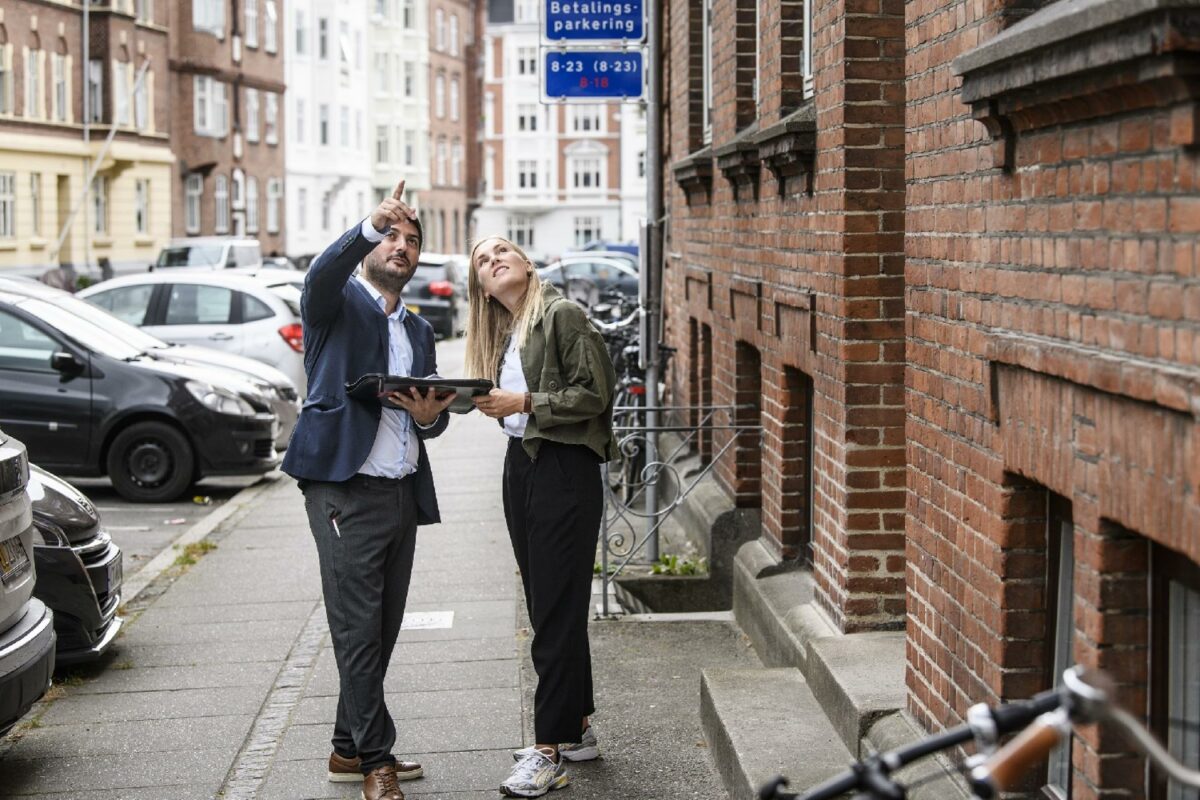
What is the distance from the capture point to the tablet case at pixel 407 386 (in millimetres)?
5898

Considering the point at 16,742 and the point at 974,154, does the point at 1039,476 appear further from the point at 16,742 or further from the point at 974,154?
the point at 16,742

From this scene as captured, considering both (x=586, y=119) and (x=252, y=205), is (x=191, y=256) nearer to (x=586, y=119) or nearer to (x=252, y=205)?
(x=252, y=205)

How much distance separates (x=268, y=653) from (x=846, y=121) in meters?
3.94

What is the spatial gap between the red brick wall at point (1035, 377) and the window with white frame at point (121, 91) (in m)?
45.7

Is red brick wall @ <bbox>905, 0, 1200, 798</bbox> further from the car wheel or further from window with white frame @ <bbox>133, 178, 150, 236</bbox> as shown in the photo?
window with white frame @ <bbox>133, 178, 150, 236</bbox>

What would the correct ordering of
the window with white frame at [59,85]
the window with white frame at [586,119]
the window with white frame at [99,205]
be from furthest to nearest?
1. the window with white frame at [586,119]
2. the window with white frame at [99,205]
3. the window with white frame at [59,85]

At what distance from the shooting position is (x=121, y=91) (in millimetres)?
49594

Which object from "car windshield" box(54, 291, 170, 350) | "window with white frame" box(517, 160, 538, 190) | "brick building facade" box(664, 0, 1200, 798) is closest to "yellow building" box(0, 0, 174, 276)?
"car windshield" box(54, 291, 170, 350)

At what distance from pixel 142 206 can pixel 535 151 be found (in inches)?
2156

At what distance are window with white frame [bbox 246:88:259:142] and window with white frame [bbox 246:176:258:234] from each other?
1402 mm

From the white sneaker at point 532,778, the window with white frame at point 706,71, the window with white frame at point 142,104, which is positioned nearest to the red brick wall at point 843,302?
the white sneaker at point 532,778

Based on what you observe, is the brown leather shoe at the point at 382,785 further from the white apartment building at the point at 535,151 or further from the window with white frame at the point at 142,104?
the white apartment building at the point at 535,151

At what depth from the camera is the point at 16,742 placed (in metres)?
7.31

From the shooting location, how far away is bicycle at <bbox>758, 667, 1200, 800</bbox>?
209cm
